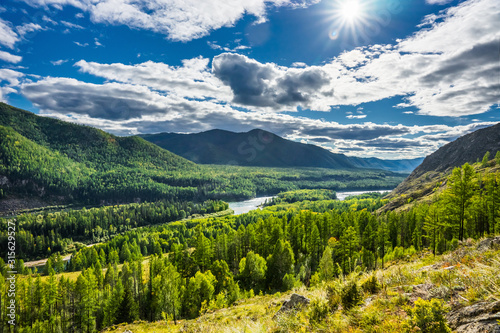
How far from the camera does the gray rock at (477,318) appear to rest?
524 centimetres

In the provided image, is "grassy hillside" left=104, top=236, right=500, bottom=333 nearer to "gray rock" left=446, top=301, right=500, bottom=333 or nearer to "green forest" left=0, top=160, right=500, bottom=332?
"gray rock" left=446, top=301, right=500, bottom=333

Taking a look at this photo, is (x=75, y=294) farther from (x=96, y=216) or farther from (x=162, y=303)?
(x=96, y=216)

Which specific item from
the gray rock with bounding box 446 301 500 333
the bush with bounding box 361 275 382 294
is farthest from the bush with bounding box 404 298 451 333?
the bush with bounding box 361 275 382 294

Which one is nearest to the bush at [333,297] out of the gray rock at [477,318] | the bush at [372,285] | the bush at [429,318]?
the bush at [372,285]

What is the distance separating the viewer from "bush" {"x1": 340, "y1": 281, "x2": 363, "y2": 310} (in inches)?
373

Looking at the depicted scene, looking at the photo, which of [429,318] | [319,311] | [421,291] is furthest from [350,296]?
[429,318]

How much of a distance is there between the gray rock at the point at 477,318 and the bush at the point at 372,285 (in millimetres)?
4262

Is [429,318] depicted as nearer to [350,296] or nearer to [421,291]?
[421,291]

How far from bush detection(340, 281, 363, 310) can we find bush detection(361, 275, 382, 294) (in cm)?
130

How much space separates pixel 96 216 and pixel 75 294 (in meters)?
144

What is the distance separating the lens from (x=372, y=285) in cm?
1088

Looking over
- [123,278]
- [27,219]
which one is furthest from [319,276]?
[27,219]

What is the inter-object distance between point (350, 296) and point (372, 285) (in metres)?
1.91

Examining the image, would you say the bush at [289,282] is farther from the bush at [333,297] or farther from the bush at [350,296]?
the bush at [350,296]
